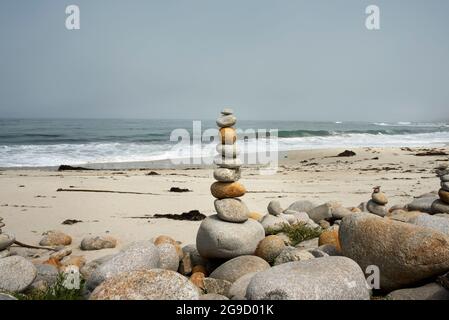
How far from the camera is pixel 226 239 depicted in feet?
19.5

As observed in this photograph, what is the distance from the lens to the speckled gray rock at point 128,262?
184 inches

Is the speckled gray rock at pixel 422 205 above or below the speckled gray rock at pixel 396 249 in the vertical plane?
below

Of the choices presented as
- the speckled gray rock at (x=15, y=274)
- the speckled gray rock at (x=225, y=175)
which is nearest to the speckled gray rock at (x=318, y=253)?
the speckled gray rock at (x=225, y=175)

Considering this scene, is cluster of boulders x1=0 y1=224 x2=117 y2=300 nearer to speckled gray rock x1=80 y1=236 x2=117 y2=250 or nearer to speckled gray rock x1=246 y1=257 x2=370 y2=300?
speckled gray rock x1=80 y1=236 x2=117 y2=250

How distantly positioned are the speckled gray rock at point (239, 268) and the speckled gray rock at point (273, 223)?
2.05m

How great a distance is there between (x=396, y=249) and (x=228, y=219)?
2.76 m

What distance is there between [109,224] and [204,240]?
4.51 meters

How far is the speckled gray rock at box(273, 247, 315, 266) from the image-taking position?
5.21m

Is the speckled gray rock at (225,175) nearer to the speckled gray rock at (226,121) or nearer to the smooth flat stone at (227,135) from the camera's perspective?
the smooth flat stone at (227,135)

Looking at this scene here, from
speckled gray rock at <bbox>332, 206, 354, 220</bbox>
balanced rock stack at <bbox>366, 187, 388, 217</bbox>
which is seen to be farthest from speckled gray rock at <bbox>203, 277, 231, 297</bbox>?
balanced rock stack at <bbox>366, 187, 388, 217</bbox>

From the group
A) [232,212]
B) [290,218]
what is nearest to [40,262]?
[232,212]

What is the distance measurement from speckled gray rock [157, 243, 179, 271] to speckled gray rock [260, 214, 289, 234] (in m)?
2.24

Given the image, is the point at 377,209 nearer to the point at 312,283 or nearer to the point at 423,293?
the point at 423,293
